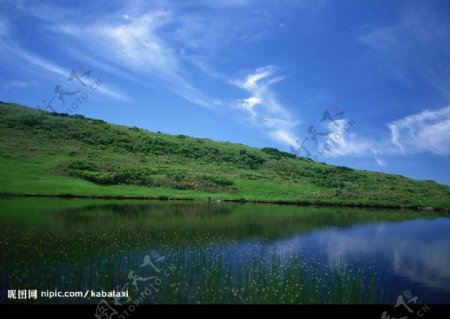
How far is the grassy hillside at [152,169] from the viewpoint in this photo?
68.8 meters

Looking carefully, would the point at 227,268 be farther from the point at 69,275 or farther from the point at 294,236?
the point at 294,236

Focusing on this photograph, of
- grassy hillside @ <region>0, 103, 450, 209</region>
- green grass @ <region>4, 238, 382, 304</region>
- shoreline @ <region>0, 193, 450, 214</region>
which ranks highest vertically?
grassy hillside @ <region>0, 103, 450, 209</region>

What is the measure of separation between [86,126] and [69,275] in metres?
115

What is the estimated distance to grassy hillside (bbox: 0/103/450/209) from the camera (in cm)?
6881

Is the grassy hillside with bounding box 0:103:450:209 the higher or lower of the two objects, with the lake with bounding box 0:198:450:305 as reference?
higher

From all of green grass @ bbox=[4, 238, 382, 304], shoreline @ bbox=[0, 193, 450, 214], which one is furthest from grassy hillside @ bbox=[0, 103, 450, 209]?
green grass @ bbox=[4, 238, 382, 304]

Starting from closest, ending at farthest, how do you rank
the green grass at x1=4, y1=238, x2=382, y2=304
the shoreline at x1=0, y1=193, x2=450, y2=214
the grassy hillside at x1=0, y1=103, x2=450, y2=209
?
the green grass at x1=4, y1=238, x2=382, y2=304 → the shoreline at x1=0, y1=193, x2=450, y2=214 → the grassy hillside at x1=0, y1=103, x2=450, y2=209

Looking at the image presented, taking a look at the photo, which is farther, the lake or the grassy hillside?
the grassy hillside

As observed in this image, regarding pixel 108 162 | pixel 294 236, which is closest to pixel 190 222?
pixel 294 236

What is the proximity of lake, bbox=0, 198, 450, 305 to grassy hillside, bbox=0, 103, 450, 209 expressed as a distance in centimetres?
2628

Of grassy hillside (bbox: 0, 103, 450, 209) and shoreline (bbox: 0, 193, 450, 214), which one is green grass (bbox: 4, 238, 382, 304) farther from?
grassy hillside (bbox: 0, 103, 450, 209)

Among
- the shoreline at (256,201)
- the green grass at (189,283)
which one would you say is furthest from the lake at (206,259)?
the shoreline at (256,201)

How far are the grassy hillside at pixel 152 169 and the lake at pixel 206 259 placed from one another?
26.3m

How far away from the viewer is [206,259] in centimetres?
2222
